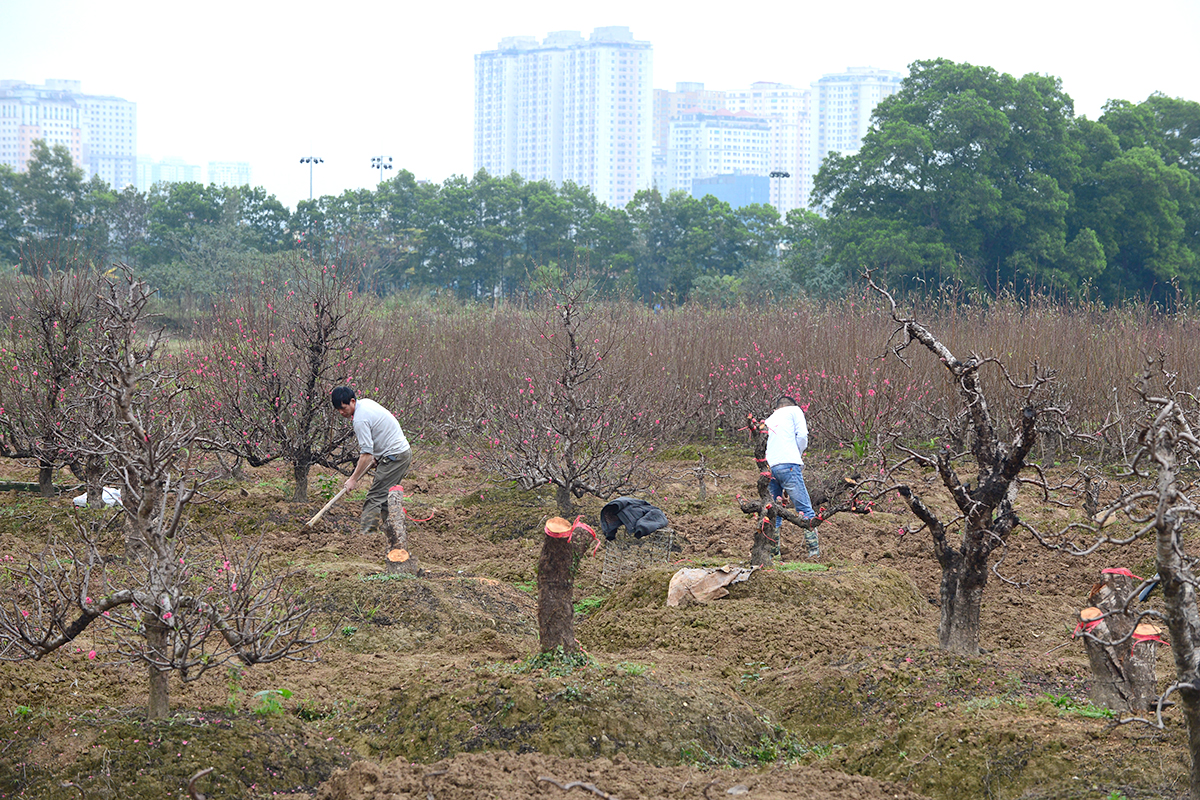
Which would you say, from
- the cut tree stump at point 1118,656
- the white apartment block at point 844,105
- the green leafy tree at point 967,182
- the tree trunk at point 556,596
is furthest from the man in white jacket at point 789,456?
the white apartment block at point 844,105

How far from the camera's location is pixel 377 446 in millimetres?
8469

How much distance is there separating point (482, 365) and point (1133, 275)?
854 inches

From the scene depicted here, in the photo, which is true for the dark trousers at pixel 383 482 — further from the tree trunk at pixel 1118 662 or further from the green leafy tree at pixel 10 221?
the green leafy tree at pixel 10 221

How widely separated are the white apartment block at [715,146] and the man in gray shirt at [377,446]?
124m

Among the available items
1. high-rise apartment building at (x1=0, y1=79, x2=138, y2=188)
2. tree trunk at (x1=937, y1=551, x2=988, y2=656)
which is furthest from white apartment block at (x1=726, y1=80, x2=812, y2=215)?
tree trunk at (x1=937, y1=551, x2=988, y2=656)

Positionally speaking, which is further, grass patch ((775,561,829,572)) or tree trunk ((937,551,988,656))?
grass patch ((775,561,829,572))

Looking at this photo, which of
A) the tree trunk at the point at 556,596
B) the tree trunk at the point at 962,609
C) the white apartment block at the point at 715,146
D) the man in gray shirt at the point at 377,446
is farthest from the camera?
the white apartment block at the point at 715,146

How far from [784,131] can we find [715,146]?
11.1 meters

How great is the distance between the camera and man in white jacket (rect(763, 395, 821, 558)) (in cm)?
821

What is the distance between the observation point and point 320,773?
13.8 ft

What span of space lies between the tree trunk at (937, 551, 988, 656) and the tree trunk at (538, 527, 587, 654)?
2034 millimetres

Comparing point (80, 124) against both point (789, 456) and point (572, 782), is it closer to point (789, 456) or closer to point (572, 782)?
point (789, 456)

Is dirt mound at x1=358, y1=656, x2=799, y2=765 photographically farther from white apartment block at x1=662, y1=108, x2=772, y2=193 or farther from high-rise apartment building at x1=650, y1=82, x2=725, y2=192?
high-rise apartment building at x1=650, y1=82, x2=725, y2=192

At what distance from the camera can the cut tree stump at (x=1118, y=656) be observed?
455 cm
